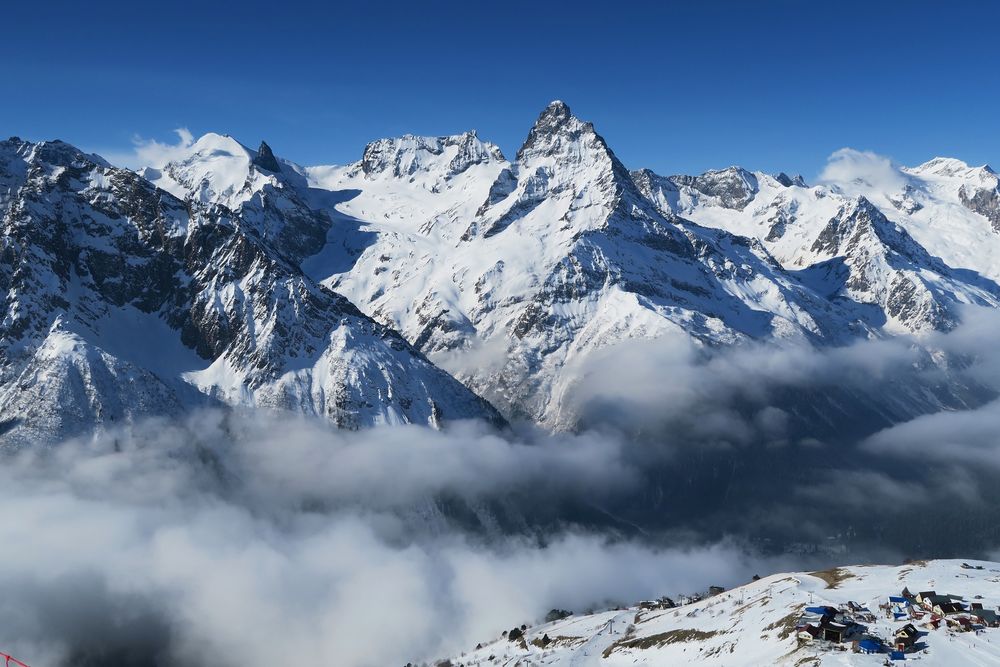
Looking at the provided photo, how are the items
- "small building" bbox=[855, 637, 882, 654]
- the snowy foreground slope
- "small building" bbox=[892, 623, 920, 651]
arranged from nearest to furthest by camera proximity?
1. "small building" bbox=[855, 637, 882, 654]
2. "small building" bbox=[892, 623, 920, 651]
3. the snowy foreground slope

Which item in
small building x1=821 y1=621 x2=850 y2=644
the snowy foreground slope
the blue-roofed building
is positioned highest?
small building x1=821 y1=621 x2=850 y2=644

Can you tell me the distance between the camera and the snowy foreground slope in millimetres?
118625

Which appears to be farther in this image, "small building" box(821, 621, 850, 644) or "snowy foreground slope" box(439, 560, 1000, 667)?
"small building" box(821, 621, 850, 644)

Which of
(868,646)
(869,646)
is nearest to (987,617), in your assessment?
(869,646)

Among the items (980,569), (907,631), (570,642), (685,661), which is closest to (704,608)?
(570,642)

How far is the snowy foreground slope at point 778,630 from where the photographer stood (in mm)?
118625

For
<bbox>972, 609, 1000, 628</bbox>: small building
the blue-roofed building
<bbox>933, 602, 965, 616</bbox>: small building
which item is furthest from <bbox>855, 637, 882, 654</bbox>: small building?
<bbox>972, 609, 1000, 628</bbox>: small building

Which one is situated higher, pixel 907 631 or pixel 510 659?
pixel 907 631

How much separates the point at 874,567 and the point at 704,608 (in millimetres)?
34500

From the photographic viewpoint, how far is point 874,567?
585 ft

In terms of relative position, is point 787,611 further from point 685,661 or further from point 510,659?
point 510,659

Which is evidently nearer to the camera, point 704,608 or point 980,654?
point 980,654

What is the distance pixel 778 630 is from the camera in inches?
5281

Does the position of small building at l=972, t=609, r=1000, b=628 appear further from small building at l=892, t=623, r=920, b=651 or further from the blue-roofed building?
the blue-roofed building
